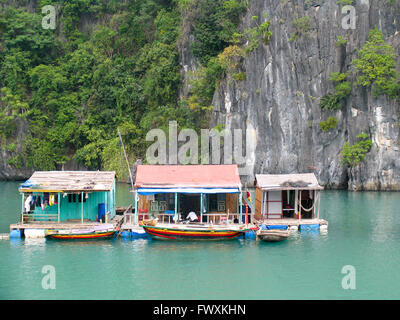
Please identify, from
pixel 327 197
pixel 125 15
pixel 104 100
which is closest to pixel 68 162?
pixel 104 100

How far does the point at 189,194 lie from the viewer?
Answer: 95.9ft

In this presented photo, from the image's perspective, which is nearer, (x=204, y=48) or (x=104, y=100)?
(x=204, y=48)

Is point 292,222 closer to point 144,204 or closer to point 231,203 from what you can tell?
point 231,203

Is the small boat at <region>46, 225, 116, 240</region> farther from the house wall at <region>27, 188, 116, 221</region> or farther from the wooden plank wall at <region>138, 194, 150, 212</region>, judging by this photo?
the wooden plank wall at <region>138, 194, 150, 212</region>

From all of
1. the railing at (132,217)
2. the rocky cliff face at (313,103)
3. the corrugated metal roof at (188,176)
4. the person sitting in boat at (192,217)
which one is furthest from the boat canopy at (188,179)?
the rocky cliff face at (313,103)

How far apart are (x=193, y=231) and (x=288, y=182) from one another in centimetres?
580

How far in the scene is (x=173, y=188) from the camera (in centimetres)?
2800

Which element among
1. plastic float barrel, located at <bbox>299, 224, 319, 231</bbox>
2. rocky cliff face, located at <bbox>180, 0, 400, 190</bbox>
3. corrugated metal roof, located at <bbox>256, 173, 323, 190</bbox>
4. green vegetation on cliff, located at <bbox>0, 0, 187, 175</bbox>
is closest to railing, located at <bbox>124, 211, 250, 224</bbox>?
corrugated metal roof, located at <bbox>256, 173, 323, 190</bbox>

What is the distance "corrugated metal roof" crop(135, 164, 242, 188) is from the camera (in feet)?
93.1

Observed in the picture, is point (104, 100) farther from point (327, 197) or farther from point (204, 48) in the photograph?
point (327, 197)

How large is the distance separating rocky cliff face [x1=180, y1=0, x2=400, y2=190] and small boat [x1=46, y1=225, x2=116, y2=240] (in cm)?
2330

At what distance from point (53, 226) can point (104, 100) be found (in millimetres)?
30998

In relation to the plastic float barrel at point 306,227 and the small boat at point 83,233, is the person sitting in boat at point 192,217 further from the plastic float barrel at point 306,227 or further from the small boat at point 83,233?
the plastic float barrel at point 306,227

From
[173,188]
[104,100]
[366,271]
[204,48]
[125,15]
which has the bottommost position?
→ [366,271]
